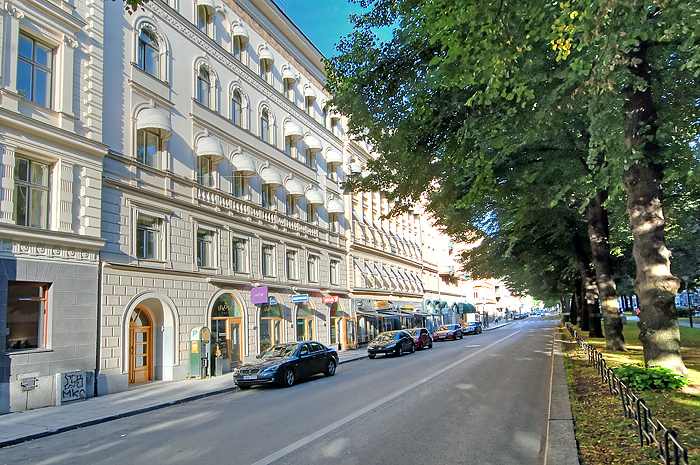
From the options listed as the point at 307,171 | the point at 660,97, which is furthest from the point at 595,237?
the point at 307,171

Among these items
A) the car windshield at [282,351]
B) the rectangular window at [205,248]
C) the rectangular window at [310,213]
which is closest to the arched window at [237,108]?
the rectangular window at [205,248]

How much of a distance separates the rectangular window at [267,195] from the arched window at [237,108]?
3.48 m

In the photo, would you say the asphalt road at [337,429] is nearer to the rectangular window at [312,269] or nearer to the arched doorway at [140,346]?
the arched doorway at [140,346]

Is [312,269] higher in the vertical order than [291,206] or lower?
lower

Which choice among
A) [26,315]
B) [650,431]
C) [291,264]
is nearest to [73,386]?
[26,315]

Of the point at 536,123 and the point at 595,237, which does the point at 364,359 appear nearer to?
the point at 595,237

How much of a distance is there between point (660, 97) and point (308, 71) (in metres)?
25.0

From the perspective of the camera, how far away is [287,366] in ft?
52.2

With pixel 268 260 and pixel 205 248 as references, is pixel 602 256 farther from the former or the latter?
pixel 205 248

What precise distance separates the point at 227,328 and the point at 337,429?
1419cm

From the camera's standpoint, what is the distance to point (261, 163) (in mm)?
25438

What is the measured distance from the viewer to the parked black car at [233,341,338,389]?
15336 mm

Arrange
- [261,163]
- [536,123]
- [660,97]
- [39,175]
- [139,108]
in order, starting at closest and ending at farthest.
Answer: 1. [536,123]
2. [660,97]
3. [39,175]
4. [139,108]
5. [261,163]

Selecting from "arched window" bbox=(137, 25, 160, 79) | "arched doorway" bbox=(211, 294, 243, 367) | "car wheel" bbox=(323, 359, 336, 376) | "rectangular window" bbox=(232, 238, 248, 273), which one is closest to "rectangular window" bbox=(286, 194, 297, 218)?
"rectangular window" bbox=(232, 238, 248, 273)
